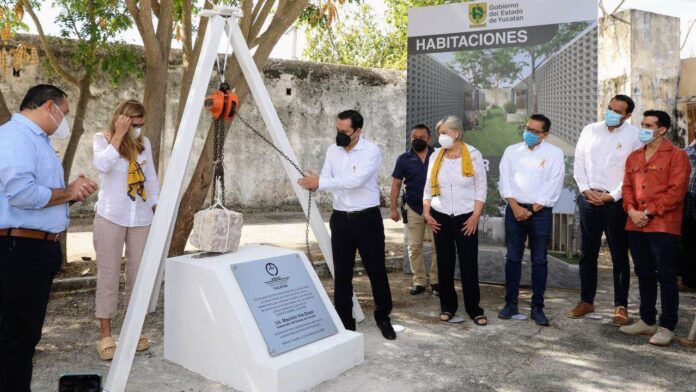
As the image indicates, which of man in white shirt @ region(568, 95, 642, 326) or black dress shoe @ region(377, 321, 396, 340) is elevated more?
man in white shirt @ region(568, 95, 642, 326)

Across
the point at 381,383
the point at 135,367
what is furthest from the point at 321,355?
the point at 135,367

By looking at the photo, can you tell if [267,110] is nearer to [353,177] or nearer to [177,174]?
[353,177]

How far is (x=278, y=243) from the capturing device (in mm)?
9469

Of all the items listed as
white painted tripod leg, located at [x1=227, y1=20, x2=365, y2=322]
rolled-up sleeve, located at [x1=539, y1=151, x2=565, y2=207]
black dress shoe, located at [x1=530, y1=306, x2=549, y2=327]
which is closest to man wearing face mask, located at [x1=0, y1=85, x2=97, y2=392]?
white painted tripod leg, located at [x1=227, y1=20, x2=365, y2=322]

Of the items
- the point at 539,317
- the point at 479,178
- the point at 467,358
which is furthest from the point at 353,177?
the point at 539,317

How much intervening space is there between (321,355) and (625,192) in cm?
287

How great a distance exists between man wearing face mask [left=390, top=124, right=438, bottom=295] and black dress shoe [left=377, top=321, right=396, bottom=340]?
60.5 inches

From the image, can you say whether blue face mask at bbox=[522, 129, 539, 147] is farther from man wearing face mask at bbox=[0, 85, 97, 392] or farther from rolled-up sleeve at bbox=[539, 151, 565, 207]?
man wearing face mask at bbox=[0, 85, 97, 392]

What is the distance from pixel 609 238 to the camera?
5.29 meters

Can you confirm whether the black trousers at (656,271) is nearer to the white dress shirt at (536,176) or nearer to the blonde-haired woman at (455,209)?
the white dress shirt at (536,176)

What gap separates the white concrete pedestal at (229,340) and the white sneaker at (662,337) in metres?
2.31

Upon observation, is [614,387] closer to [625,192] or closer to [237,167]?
[625,192]

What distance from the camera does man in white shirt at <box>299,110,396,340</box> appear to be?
4.69 metres

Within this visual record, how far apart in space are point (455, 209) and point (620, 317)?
1.70 meters
